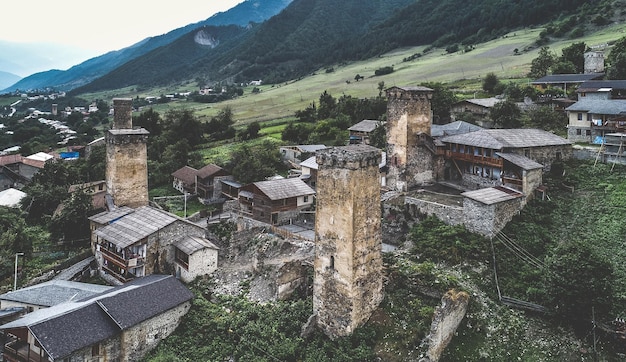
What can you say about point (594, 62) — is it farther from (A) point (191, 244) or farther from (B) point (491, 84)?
(A) point (191, 244)

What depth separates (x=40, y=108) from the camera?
449 ft

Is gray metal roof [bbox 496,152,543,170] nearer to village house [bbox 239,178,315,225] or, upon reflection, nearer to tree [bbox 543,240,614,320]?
tree [bbox 543,240,614,320]

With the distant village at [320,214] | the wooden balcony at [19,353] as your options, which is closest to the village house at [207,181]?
the distant village at [320,214]

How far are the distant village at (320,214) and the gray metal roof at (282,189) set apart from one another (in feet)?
0.26

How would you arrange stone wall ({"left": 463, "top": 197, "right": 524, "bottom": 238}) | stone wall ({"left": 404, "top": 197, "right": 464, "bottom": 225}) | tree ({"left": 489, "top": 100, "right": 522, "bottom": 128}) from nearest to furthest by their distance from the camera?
stone wall ({"left": 463, "top": 197, "right": 524, "bottom": 238}), stone wall ({"left": 404, "top": 197, "right": 464, "bottom": 225}), tree ({"left": 489, "top": 100, "right": 522, "bottom": 128})

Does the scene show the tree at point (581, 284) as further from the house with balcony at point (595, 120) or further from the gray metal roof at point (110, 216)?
the gray metal roof at point (110, 216)

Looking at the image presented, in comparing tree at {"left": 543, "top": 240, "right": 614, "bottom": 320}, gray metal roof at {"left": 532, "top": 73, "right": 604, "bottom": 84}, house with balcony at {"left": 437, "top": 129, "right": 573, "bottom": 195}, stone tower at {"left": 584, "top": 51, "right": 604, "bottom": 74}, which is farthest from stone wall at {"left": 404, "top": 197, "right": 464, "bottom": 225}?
stone tower at {"left": 584, "top": 51, "right": 604, "bottom": 74}

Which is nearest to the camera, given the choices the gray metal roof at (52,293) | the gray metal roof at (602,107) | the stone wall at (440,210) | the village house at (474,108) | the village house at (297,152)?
the gray metal roof at (52,293)

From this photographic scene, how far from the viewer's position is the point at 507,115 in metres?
35.4

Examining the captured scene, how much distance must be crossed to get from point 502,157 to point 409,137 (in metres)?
5.50

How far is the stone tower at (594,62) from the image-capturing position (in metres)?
44.1

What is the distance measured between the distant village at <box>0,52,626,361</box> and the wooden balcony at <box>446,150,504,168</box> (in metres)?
0.08

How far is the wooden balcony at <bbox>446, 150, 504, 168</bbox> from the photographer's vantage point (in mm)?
24316

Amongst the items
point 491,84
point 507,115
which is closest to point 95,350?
point 507,115
